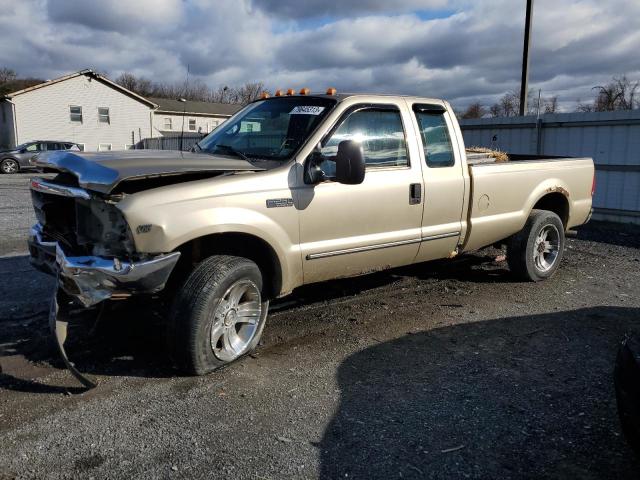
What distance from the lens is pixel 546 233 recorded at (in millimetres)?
6656

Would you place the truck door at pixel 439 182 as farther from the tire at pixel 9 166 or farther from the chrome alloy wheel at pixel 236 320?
the tire at pixel 9 166

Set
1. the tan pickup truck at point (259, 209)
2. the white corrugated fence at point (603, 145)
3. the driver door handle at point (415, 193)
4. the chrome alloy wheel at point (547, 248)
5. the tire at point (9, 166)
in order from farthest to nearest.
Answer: the tire at point (9, 166) < the white corrugated fence at point (603, 145) < the chrome alloy wheel at point (547, 248) < the driver door handle at point (415, 193) < the tan pickup truck at point (259, 209)

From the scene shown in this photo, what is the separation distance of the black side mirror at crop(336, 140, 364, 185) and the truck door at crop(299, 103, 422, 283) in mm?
170

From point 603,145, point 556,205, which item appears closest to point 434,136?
point 556,205

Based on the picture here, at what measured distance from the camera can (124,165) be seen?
3693mm

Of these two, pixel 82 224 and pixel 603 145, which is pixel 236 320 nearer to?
pixel 82 224

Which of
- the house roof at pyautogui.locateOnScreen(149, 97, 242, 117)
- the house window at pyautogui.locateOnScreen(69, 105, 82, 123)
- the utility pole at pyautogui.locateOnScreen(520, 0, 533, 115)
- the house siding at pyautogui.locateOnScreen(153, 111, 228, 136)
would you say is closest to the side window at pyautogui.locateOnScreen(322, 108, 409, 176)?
the utility pole at pyautogui.locateOnScreen(520, 0, 533, 115)

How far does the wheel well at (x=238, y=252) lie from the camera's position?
13.2ft

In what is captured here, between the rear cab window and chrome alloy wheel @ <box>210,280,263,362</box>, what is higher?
the rear cab window

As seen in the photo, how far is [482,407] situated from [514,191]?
3.16 metres

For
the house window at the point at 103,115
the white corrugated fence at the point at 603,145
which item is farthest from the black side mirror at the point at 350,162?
the house window at the point at 103,115

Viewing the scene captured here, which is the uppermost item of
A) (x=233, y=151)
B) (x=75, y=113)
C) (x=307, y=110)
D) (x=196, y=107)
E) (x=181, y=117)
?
(x=196, y=107)

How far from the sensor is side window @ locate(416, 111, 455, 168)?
524 cm

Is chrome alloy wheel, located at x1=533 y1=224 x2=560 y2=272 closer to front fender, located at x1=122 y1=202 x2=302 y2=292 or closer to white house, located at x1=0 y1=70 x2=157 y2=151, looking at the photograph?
front fender, located at x1=122 y1=202 x2=302 y2=292
